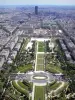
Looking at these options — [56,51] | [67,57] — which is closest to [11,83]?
[67,57]

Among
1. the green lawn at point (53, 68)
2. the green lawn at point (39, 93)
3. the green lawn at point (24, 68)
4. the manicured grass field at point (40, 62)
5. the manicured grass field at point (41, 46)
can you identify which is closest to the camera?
the green lawn at point (39, 93)

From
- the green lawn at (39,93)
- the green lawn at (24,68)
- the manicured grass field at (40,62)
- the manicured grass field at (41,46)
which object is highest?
the green lawn at (39,93)

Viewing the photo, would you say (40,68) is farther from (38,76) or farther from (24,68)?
(38,76)

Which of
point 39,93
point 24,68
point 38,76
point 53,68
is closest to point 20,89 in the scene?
point 39,93

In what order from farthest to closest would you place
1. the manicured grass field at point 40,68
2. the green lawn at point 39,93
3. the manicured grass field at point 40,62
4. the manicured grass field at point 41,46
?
1. the manicured grass field at point 41,46
2. the manicured grass field at point 40,62
3. the manicured grass field at point 40,68
4. the green lawn at point 39,93

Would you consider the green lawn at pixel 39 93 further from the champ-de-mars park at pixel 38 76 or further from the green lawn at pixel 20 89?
the green lawn at pixel 20 89

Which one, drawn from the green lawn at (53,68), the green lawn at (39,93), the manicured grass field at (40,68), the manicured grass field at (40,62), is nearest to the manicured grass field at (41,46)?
the manicured grass field at (40,62)

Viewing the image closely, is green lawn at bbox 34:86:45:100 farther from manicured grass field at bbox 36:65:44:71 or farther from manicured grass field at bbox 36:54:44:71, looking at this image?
manicured grass field at bbox 36:54:44:71

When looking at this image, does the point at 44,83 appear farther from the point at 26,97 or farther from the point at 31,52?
the point at 31,52
